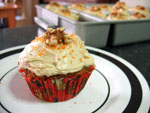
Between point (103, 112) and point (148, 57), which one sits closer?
point (103, 112)

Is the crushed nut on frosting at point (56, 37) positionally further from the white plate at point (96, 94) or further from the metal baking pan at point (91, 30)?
the metal baking pan at point (91, 30)

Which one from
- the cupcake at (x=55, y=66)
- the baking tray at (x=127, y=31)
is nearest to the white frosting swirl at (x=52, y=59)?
the cupcake at (x=55, y=66)

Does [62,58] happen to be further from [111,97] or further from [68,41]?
[111,97]

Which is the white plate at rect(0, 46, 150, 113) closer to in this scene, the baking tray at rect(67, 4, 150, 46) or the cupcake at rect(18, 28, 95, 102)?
the cupcake at rect(18, 28, 95, 102)

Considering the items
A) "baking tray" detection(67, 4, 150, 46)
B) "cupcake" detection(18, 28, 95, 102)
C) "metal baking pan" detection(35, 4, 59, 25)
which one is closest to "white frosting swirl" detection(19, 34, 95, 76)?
"cupcake" detection(18, 28, 95, 102)

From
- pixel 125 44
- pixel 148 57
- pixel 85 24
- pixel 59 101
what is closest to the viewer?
pixel 59 101

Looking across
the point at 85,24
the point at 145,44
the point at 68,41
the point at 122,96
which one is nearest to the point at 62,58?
the point at 68,41

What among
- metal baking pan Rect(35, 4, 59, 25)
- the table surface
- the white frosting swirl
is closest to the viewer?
the white frosting swirl
